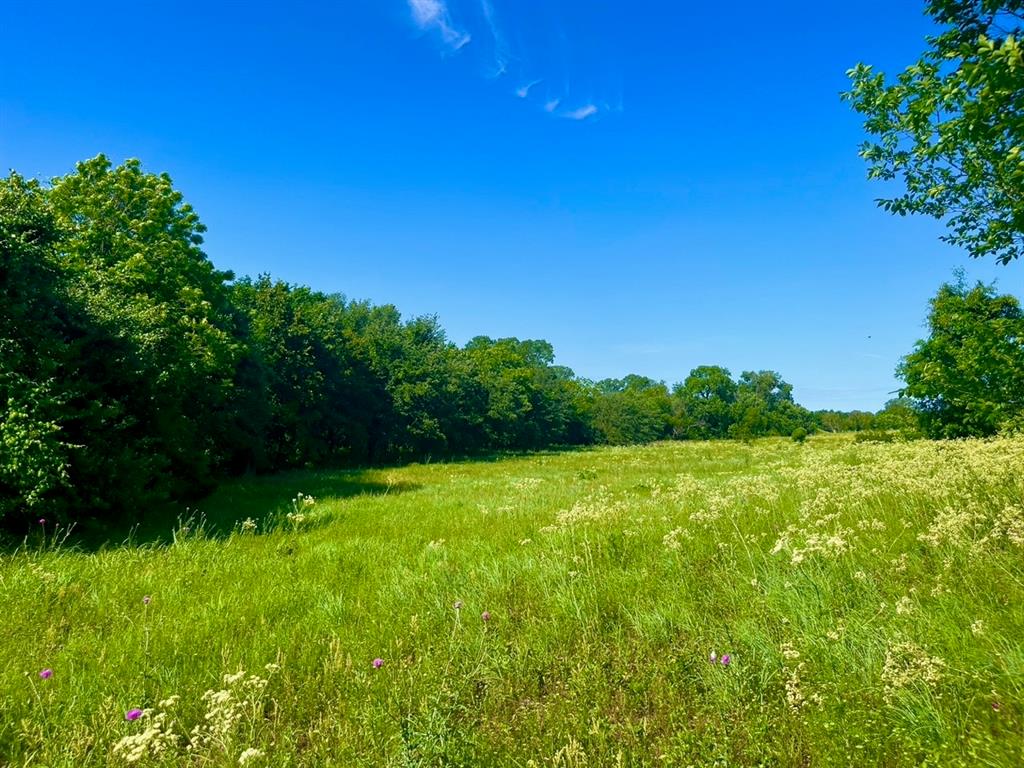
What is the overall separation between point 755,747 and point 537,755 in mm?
1198

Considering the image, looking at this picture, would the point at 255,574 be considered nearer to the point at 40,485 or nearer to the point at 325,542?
the point at 325,542

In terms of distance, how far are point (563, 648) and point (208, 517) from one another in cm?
1145

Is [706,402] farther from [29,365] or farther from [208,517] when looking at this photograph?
[29,365]

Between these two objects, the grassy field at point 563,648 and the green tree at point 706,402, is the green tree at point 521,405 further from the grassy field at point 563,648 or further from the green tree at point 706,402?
the grassy field at point 563,648

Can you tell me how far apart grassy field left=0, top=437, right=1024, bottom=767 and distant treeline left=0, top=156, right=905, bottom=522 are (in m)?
3.34

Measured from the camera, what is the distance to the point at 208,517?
11.9 metres

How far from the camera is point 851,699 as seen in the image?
2.83 m

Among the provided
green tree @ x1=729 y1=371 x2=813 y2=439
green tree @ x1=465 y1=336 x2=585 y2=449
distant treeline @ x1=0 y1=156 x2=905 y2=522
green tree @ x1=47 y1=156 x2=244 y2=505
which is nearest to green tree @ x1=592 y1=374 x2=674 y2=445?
green tree @ x1=465 y1=336 x2=585 y2=449

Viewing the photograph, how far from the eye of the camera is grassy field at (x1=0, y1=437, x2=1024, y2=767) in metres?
2.68

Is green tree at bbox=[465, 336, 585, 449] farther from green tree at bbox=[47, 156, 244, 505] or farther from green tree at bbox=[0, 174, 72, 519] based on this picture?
green tree at bbox=[0, 174, 72, 519]

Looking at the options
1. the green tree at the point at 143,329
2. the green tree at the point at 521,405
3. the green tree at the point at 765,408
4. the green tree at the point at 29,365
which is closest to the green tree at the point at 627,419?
the green tree at the point at 521,405

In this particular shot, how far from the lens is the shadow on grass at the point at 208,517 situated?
8.56 metres

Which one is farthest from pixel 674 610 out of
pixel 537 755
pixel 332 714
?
pixel 332 714

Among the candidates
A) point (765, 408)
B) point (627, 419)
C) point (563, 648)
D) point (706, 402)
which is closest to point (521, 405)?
point (627, 419)
